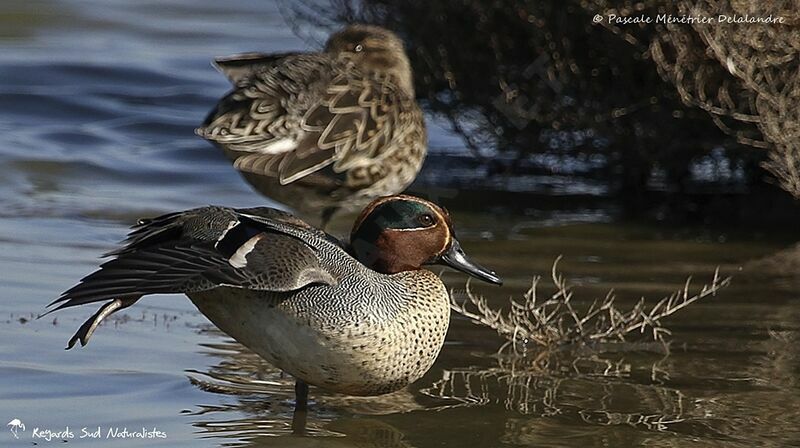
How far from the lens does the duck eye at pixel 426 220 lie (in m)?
4.97

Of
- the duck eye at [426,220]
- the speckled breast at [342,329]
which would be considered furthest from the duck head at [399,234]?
the speckled breast at [342,329]

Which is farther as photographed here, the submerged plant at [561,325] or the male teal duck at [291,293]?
the submerged plant at [561,325]

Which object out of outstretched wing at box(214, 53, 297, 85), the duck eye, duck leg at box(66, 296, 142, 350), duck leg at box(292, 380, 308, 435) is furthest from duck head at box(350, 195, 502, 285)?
outstretched wing at box(214, 53, 297, 85)

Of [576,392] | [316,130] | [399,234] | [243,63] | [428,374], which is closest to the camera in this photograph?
[399,234]

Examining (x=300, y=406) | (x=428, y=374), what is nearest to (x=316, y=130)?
(x=428, y=374)

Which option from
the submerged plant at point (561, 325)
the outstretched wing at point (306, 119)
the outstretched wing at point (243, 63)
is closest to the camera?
the submerged plant at point (561, 325)

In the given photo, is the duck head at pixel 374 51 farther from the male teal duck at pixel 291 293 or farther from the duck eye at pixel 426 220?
the male teal duck at pixel 291 293

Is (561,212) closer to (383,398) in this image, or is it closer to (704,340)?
(704,340)

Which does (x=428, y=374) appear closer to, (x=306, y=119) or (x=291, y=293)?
(x=291, y=293)

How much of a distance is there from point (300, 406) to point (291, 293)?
49 cm

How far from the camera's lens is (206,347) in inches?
228

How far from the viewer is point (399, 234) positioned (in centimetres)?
494

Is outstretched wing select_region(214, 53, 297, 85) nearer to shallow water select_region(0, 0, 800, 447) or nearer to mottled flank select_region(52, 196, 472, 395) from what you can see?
shallow water select_region(0, 0, 800, 447)

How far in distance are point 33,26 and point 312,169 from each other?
7.80 metres
